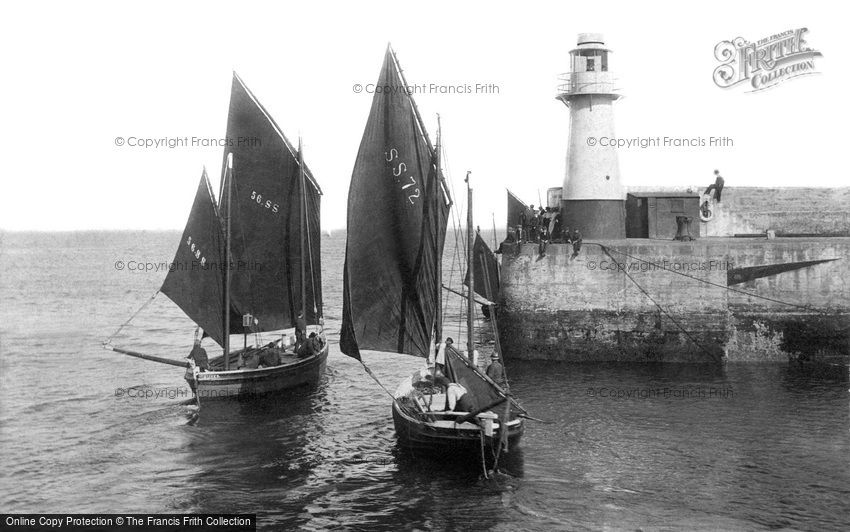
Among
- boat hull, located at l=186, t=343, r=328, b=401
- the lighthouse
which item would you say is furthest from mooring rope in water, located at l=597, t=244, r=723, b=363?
boat hull, located at l=186, t=343, r=328, b=401

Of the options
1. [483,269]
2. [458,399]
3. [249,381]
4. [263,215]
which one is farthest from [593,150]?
[458,399]

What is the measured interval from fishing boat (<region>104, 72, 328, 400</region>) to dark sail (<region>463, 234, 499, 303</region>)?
11817 mm

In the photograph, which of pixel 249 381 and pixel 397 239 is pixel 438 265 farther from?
pixel 249 381

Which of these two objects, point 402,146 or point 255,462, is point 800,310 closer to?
point 402,146

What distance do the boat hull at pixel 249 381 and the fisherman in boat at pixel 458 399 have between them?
8.87m

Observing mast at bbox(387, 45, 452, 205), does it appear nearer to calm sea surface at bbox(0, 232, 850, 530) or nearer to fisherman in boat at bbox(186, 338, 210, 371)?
calm sea surface at bbox(0, 232, 850, 530)

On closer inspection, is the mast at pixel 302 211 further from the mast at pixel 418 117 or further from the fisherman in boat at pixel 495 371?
the fisherman in boat at pixel 495 371

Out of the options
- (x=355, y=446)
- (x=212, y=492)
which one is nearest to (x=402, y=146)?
(x=355, y=446)

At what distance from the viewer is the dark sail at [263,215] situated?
96.5 feet

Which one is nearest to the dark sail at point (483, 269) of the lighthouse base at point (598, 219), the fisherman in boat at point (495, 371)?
the lighthouse base at point (598, 219)

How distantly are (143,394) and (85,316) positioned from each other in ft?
99.4

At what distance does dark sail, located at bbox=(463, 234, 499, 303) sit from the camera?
42.5m

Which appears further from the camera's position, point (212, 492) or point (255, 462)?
point (255, 462)

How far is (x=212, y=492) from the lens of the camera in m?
18.7
